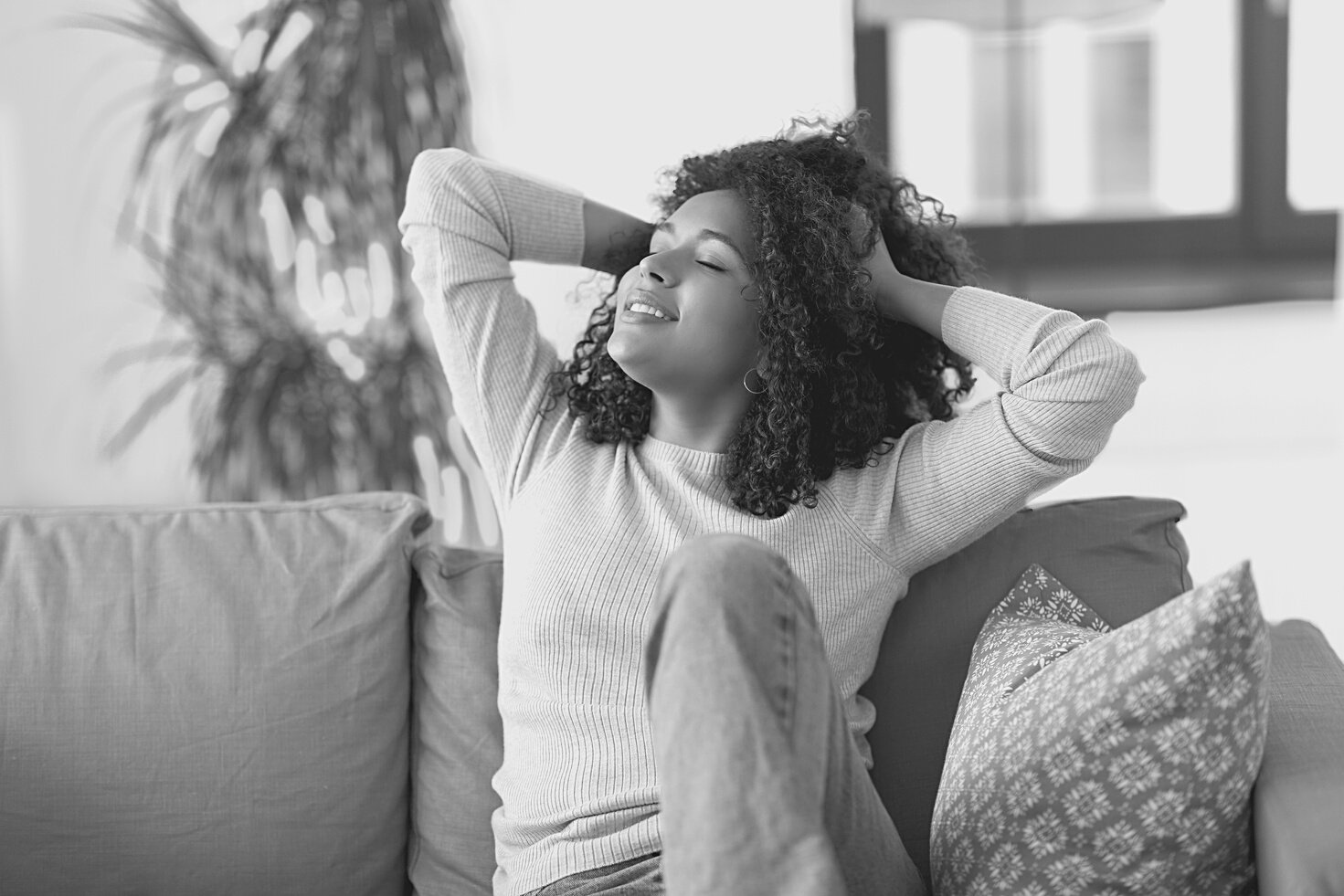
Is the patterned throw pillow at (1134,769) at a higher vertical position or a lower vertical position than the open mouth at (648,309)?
lower

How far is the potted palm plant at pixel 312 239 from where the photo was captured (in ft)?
8.29

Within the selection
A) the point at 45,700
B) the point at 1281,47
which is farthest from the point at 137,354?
the point at 1281,47

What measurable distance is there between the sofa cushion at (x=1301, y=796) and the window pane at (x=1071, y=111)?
1.76 metres

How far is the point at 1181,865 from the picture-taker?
1.16 metres

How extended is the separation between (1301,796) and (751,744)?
49cm

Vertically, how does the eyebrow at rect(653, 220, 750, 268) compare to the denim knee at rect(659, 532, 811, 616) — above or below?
above

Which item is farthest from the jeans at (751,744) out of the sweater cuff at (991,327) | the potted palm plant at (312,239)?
the potted palm plant at (312,239)

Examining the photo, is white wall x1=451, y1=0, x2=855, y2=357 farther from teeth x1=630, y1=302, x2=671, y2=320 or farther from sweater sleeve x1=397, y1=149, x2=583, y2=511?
teeth x1=630, y1=302, x2=671, y2=320

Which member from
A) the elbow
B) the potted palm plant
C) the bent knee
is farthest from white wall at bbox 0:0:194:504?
the bent knee

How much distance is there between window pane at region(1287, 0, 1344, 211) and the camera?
2.86 m

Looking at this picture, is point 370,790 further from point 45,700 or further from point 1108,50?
point 1108,50

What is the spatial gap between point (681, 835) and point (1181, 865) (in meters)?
0.45

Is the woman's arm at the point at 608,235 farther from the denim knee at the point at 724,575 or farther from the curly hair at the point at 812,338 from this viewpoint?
the denim knee at the point at 724,575

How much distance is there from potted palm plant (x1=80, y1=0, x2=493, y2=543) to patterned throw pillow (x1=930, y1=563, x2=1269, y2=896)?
62.8 inches
